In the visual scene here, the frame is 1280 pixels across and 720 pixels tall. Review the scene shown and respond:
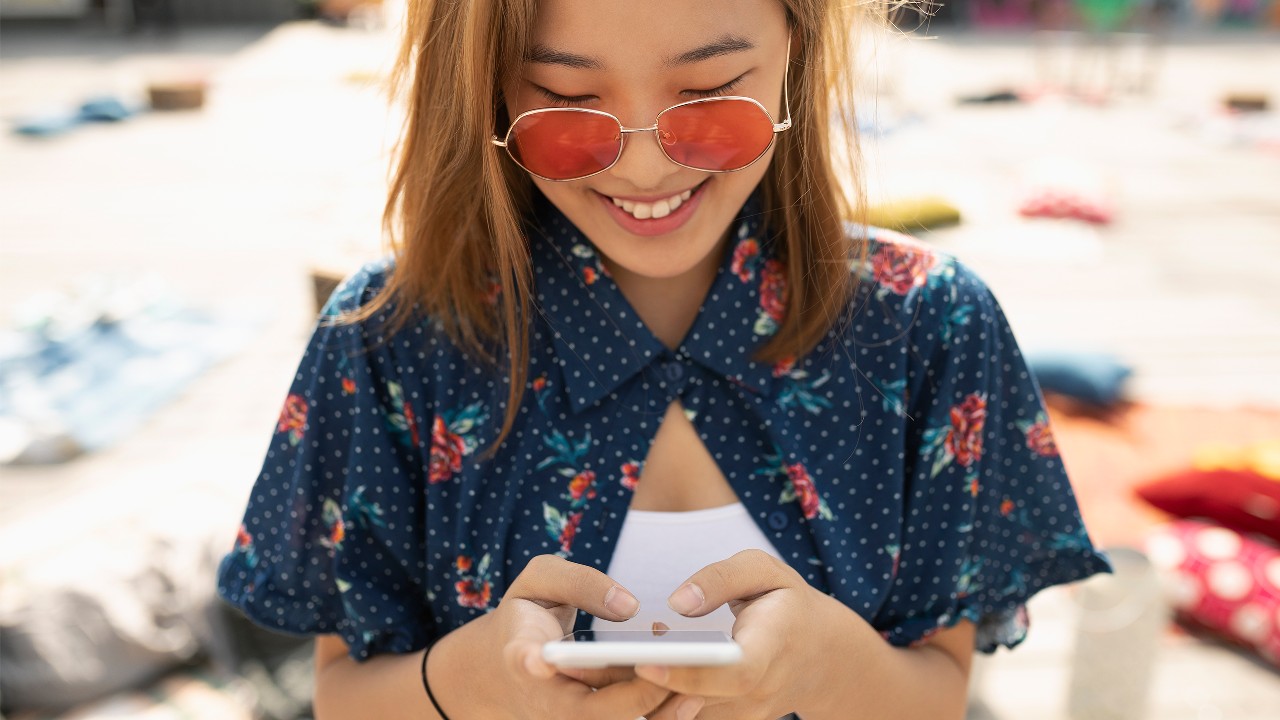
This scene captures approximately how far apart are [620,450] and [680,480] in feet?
0.27

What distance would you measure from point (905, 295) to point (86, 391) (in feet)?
12.8

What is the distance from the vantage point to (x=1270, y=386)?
14.3 feet

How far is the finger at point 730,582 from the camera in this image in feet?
3.51

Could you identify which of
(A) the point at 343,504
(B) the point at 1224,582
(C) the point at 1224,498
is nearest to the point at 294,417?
(A) the point at 343,504

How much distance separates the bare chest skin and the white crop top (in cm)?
1

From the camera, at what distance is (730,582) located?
1.11 meters

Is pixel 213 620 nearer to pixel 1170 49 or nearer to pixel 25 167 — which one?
pixel 25 167

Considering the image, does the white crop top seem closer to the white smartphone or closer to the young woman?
the young woman

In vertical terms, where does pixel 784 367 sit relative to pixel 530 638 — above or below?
above

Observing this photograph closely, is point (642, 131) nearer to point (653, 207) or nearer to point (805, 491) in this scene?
point (653, 207)

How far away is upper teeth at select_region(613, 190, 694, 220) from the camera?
130cm

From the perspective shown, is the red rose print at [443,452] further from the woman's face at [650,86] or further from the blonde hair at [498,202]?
the woman's face at [650,86]

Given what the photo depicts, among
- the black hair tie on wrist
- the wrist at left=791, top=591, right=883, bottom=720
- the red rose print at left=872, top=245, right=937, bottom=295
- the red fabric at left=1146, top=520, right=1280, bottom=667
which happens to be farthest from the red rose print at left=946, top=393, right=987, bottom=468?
the red fabric at left=1146, top=520, right=1280, bottom=667

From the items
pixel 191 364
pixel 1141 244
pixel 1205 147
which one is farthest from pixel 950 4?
pixel 191 364
